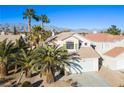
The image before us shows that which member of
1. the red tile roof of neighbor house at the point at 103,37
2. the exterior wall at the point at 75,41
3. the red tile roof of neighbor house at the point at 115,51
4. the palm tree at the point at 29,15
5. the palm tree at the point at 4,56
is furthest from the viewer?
the red tile roof of neighbor house at the point at 103,37

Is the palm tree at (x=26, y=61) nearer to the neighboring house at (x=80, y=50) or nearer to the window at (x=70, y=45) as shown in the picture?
the neighboring house at (x=80, y=50)

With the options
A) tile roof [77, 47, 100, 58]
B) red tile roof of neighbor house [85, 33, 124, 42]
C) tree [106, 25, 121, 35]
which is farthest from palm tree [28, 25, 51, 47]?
tree [106, 25, 121, 35]

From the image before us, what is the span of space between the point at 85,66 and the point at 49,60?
6.30 metres

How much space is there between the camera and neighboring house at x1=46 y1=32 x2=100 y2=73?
27875 millimetres

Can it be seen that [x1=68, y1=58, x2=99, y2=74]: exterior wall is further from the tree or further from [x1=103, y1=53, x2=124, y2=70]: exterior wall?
the tree

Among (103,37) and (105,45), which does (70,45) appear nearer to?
(105,45)

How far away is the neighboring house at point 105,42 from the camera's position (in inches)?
1315

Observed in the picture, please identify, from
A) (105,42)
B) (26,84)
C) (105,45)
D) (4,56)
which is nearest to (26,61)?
(4,56)

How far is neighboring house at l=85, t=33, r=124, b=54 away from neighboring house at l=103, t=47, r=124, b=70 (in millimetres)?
1824

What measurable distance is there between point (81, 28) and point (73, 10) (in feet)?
11.1

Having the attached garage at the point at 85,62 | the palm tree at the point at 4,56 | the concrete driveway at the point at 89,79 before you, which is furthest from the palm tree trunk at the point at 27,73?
the attached garage at the point at 85,62

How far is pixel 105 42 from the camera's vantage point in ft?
111

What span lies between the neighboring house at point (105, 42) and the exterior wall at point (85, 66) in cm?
507

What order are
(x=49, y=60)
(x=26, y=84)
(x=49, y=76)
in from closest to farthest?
(x=26, y=84)
(x=49, y=60)
(x=49, y=76)
